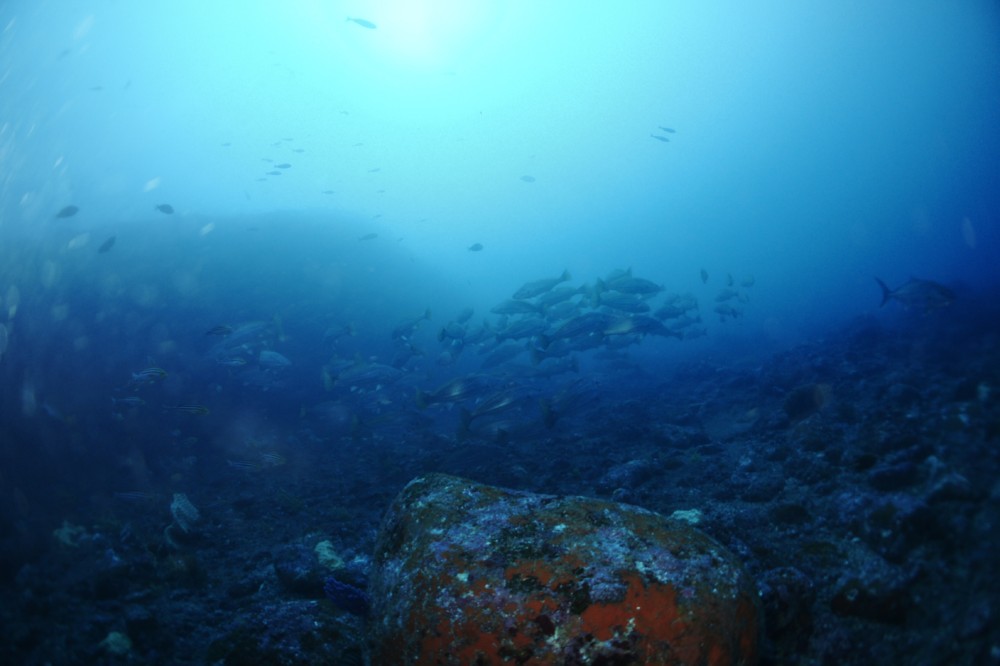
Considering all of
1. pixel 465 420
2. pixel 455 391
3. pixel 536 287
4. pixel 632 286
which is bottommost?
pixel 455 391

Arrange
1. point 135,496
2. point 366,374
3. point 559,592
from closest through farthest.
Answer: point 559,592 → point 135,496 → point 366,374

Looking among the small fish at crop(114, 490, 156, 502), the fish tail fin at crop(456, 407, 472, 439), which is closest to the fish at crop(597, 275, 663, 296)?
the fish tail fin at crop(456, 407, 472, 439)

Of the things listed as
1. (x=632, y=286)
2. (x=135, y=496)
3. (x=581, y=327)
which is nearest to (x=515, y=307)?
(x=581, y=327)

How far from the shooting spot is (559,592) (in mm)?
2338

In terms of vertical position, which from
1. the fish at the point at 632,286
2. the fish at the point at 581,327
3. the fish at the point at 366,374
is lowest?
the fish at the point at 366,374

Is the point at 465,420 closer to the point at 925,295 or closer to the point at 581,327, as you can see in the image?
the point at 581,327

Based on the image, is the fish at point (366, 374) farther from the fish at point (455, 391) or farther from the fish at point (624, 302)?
the fish at point (624, 302)

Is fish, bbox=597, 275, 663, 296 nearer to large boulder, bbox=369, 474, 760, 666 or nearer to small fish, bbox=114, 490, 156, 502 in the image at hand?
large boulder, bbox=369, 474, 760, 666

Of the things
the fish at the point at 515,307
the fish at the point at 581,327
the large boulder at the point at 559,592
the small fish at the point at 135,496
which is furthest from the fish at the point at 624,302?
the small fish at the point at 135,496

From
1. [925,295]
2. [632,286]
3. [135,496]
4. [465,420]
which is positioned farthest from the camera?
[632,286]

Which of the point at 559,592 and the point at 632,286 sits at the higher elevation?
the point at 559,592

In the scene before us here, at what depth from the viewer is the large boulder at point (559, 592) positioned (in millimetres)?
2189

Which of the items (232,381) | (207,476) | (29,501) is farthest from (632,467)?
(232,381)

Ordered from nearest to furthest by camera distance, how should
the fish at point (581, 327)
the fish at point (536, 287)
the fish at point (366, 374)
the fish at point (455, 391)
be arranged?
1. the fish at point (455, 391)
2. the fish at point (581, 327)
3. the fish at point (366, 374)
4. the fish at point (536, 287)
